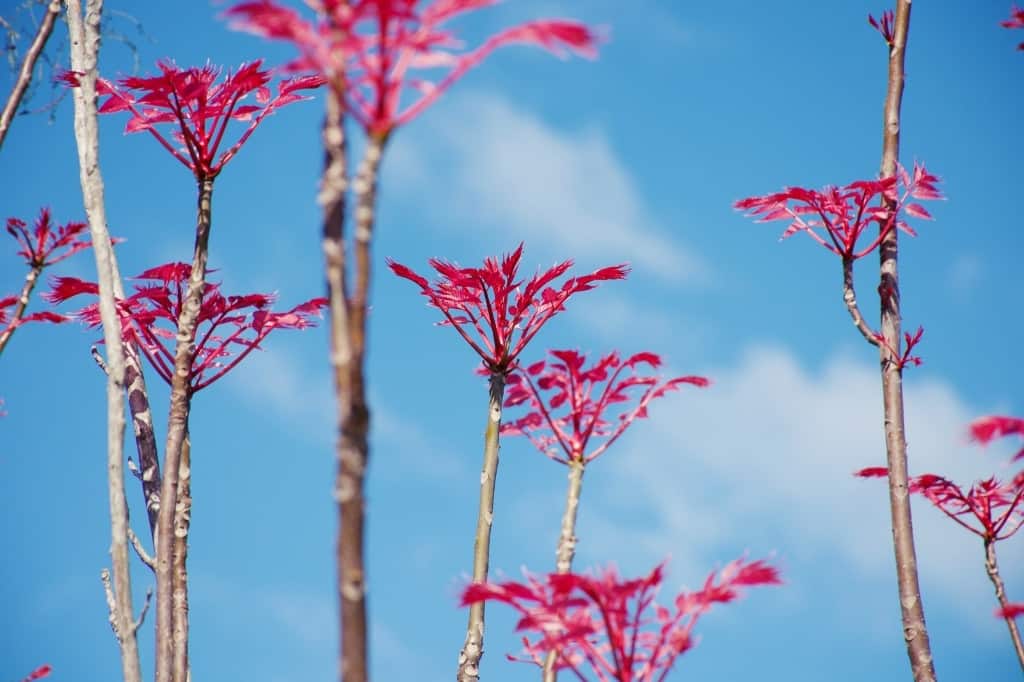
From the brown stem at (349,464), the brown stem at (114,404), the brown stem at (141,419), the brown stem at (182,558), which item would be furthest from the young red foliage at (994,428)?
the brown stem at (141,419)

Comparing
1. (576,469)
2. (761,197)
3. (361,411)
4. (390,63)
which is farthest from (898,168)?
(361,411)

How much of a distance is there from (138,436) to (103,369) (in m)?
0.41

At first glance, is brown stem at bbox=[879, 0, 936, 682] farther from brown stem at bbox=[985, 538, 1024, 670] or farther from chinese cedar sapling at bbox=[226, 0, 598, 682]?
chinese cedar sapling at bbox=[226, 0, 598, 682]

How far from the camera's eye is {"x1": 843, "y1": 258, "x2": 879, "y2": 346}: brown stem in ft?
12.8

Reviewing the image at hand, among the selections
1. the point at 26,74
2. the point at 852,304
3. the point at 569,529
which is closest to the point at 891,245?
the point at 852,304

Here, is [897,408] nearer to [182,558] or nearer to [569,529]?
[569,529]

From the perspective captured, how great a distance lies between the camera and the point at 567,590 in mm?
2662

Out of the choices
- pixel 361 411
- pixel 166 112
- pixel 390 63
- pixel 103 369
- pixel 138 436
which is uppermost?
pixel 166 112

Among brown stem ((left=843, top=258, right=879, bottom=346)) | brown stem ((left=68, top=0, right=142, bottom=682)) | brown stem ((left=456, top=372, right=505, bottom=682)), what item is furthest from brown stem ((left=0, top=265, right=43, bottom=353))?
brown stem ((left=843, top=258, right=879, bottom=346))

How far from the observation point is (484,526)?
3.98 m

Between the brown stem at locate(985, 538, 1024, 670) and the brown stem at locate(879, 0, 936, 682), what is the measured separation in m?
0.26

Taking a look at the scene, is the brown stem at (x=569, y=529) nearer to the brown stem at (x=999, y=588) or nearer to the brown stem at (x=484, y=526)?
the brown stem at (x=484, y=526)

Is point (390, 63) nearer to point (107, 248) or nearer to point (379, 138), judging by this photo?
point (379, 138)

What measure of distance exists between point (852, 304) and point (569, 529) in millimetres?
1585
